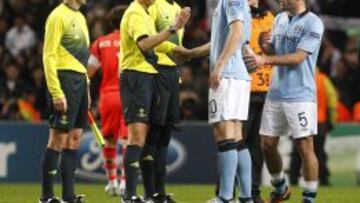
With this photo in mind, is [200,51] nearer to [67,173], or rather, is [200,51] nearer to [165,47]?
[165,47]

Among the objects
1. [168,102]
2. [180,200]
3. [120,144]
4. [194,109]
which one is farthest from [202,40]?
[168,102]

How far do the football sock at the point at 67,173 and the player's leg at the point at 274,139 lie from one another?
207cm

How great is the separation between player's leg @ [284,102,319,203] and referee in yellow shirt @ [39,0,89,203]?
7.41 ft

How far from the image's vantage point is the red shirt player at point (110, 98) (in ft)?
52.9

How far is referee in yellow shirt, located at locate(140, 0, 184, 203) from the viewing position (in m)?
12.8

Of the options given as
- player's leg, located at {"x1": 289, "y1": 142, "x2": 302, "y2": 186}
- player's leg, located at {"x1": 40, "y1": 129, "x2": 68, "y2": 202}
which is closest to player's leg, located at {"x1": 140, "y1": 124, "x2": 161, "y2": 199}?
player's leg, located at {"x1": 40, "y1": 129, "x2": 68, "y2": 202}

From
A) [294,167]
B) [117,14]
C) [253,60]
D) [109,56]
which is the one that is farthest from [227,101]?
[294,167]

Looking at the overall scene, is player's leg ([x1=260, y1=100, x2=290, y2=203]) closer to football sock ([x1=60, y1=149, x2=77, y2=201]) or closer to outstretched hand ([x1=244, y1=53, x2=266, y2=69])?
outstretched hand ([x1=244, y1=53, x2=266, y2=69])

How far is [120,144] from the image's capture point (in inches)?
702

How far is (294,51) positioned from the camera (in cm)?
1223

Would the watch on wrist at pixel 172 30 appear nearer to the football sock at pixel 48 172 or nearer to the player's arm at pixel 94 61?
the football sock at pixel 48 172

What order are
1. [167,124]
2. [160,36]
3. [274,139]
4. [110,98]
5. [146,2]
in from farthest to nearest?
[110,98]
[167,124]
[146,2]
[274,139]
[160,36]

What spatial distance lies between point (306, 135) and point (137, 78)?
187cm

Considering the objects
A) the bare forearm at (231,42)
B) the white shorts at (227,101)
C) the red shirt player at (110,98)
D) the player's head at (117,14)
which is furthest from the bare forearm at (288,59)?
the red shirt player at (110,98)
